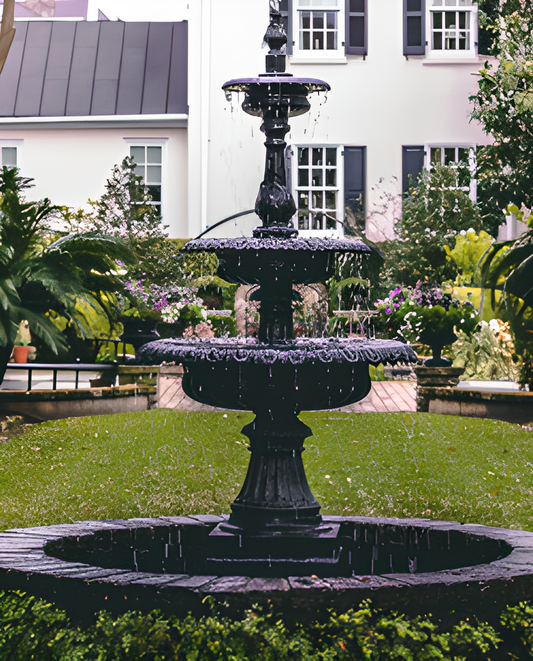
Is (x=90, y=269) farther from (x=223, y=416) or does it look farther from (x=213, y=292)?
(x=213, y=292)

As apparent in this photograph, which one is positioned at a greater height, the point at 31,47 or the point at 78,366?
the point at 31,47

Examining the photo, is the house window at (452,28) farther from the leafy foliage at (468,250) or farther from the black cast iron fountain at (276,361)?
the black cast iron fountain at (276,361)

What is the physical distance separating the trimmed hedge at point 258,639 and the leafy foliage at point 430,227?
12.8 m

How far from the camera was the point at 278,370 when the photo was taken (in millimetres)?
4738

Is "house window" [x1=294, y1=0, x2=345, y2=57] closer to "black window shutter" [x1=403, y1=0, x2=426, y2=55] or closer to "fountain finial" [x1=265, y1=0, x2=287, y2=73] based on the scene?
"black window shutter" [x1=403, y1=0, x2=426, y2=55]

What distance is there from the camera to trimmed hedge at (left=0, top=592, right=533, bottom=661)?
3707mm

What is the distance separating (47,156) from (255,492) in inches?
615

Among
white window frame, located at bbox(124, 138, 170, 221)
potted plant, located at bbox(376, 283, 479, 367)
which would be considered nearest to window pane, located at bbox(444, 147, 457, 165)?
white window frame, located at bbox(124, 138, 170, 221)

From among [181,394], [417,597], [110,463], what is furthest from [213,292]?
[417,597]

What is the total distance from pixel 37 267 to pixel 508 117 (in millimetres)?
9751

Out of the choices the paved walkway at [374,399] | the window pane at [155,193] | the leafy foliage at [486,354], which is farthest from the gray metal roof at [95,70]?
the leafy foliage at [486,354]

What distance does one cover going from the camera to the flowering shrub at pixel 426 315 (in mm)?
12359

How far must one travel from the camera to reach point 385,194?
1820cm

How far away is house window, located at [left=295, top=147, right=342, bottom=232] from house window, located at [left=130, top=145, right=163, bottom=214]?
108 inches
